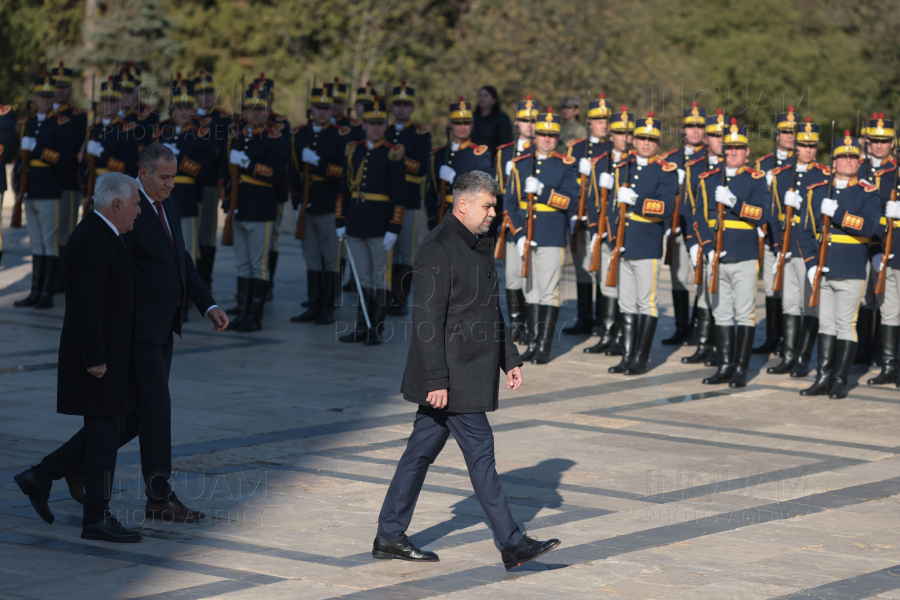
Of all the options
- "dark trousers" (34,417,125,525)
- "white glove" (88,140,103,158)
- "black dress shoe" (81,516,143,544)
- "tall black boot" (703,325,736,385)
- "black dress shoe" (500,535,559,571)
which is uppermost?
"white glove" (88,140,103,158)

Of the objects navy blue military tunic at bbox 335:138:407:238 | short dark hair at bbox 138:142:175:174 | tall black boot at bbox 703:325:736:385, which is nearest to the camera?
short dark hair at bbox 138:142:175:174

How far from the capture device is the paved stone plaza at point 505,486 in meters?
5.34

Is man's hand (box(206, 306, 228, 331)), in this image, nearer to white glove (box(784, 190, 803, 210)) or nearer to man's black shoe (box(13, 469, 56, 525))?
man's black shoe (box(13, 469, 56, 525))

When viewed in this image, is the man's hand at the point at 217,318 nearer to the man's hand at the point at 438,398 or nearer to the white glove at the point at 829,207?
the man's hand at the point at 438,398

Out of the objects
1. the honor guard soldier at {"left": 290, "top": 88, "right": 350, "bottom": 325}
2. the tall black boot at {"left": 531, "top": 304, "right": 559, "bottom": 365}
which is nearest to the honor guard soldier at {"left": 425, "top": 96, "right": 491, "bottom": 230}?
the honor guard soldier at {"left": 290, "top": 88, "right": 350, "bottom": 325}

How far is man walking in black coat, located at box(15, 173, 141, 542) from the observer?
5.76 meters

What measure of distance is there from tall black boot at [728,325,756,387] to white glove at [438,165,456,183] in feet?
10.7

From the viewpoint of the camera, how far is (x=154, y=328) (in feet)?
20.2

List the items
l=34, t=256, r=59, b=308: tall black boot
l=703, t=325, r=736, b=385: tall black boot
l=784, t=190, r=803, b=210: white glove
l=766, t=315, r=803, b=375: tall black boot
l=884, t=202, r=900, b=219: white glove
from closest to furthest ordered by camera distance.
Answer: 1. l=884, t=202, r=900, b=219: white glove
2. l=703, t=325, r=736, b=385: tall black boot
3. l=784, t=190, r=803, b=210: white glove
4. l=766, t=315, r=803, b=375: tall black boot
5. l=34, t=256, r=59, b=308: tall black boot

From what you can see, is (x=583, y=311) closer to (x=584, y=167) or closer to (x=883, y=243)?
(x=584, y=167)

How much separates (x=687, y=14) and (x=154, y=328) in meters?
36.2

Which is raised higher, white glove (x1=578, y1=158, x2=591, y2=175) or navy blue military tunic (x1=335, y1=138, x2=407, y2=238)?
white glove (x1=578, y1=158, x2=591, y2=175)

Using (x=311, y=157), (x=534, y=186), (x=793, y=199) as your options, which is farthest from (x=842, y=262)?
(x=311, y=157)

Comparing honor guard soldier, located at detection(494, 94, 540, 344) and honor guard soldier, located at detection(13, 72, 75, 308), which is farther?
honor guard soldier, located at detection(13, 72, 75, 308)
